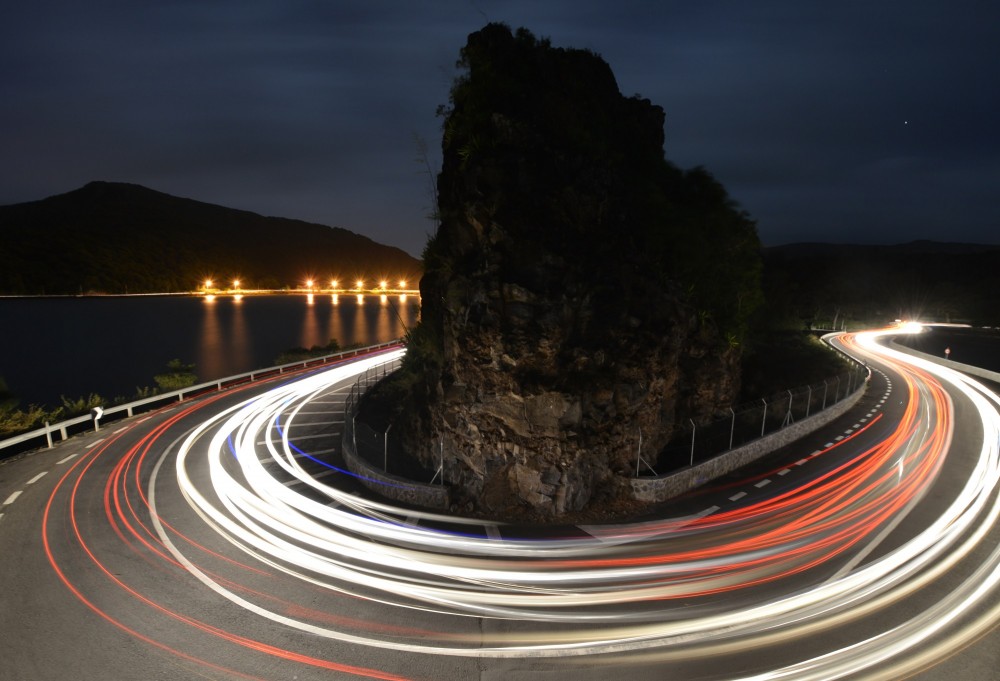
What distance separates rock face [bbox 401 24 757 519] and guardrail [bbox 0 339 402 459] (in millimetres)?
13074

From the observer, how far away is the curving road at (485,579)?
24.2 feet

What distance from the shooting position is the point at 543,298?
13.5m

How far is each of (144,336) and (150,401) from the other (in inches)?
3007

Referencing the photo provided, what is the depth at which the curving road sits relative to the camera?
7375 mm

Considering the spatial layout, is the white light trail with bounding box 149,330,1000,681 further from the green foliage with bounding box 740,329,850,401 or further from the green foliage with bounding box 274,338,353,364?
the green foliage with bounding box 274,338,353,364

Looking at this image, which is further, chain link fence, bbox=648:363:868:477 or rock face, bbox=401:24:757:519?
chain link fence, bbox=648:363:868:477

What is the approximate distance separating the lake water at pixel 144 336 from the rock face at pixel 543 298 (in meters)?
27.3

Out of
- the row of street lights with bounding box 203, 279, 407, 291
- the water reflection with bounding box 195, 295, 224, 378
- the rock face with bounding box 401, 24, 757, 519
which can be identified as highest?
the row of street lights with bounding box 203, 279, 407, 291

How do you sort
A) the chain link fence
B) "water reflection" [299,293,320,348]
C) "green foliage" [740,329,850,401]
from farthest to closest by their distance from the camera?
"water reflection" [299,293,320,348] → "green foliage" [740,329,850,401] → the chain link fence

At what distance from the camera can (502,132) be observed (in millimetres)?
14844

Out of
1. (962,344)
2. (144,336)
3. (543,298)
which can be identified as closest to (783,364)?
(543,298)

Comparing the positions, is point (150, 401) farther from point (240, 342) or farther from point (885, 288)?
point (885, 288)

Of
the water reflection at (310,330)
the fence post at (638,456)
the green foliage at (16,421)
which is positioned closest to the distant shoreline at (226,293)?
the water reflection at (310,330)

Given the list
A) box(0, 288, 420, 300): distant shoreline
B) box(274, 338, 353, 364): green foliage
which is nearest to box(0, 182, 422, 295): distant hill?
box(0, 288, 420, 300): distant shoreline
